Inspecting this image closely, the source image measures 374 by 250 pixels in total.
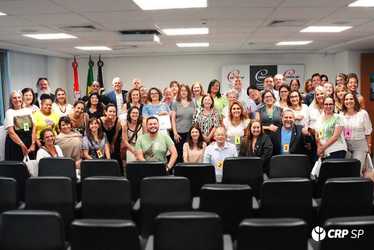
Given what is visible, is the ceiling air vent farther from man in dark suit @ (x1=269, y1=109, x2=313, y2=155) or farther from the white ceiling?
man in dark suit @ (x1=269, y1=109, x2=313, y2=155)

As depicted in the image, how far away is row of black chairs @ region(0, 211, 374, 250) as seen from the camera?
195cm

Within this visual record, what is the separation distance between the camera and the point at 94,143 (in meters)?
5.03

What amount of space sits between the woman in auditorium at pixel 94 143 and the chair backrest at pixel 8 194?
6.76 feet

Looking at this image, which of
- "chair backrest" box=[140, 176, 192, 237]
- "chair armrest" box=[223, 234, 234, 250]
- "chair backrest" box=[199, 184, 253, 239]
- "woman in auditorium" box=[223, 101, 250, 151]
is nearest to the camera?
"chair armrest" box=[223, 234, 234, 250]

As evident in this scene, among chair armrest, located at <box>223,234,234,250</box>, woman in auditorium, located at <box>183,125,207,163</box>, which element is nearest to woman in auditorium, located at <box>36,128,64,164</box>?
woman in auditorium, located at <box>183,125,207,163</box>

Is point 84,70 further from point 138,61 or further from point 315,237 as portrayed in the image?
point 315,237

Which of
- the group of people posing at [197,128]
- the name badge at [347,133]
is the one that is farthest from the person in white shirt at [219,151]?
the name badge at [347,133]

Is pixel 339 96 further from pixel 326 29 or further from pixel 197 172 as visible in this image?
pixel 197 172

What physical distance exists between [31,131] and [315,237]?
4.61 metres

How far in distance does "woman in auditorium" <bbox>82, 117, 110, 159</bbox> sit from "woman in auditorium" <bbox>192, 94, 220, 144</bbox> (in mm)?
1436

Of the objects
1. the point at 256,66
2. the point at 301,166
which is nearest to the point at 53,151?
the point at 301,166

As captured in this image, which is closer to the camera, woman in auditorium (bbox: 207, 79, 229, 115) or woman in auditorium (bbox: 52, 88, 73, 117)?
woman in auditorium (bbox: 52, 88, 73, 117)

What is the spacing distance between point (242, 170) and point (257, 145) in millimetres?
1104

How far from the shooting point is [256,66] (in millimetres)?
11367
